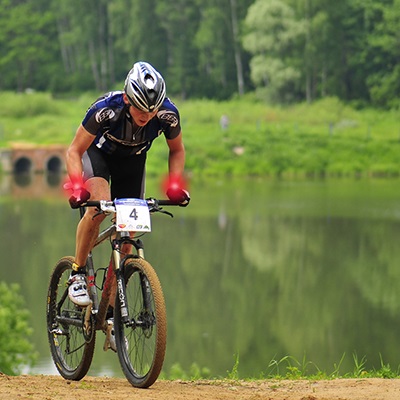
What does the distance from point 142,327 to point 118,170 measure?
116 cm

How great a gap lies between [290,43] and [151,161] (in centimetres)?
1911

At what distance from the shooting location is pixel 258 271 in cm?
2920

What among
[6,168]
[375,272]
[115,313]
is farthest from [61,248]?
[6,168]

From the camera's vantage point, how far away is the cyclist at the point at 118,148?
738cm

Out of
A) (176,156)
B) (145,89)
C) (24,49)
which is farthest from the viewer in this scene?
(24,49)

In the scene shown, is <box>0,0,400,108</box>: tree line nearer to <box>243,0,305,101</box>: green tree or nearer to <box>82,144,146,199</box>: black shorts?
<box>243,0,305,101</box>: green tree

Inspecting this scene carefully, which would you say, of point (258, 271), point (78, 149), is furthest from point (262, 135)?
point (78, 149)

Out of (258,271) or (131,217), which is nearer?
(131,217)

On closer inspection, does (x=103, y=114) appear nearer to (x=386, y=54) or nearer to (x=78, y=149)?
(x=78, y=149)

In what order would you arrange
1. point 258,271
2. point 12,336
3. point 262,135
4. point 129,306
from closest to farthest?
point 129,306 → point 12,336 → point 258,271 → point 262,135

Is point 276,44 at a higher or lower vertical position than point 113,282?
higher

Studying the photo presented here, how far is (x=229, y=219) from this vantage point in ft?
129

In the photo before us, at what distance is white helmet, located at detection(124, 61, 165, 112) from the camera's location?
7.32 meters

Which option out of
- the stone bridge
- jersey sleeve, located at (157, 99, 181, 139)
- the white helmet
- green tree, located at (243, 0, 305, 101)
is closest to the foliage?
jersey sleeve, located at (157, 99, 181, 139)
